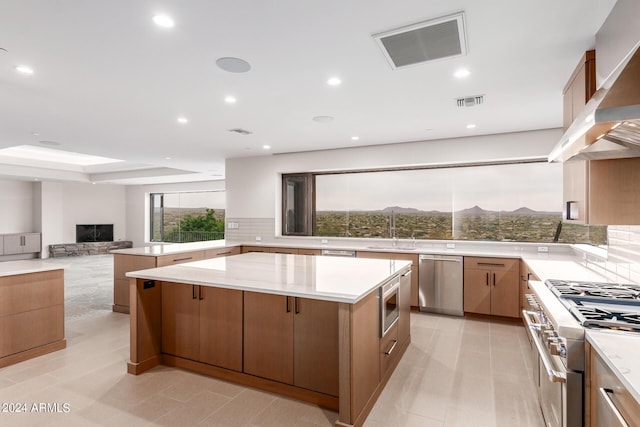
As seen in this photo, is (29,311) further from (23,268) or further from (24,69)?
(24,69)

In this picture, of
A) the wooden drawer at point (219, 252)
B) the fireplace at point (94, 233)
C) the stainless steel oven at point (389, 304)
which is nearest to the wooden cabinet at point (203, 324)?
the stainless steel oven at point (389, 304)

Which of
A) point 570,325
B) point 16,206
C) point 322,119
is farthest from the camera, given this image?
point 16,206

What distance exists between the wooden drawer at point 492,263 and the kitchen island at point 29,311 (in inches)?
189

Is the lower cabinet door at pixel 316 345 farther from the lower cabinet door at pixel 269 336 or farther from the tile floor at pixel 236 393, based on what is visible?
the tile floor at pixel 236 393

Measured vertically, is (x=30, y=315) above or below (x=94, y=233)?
below

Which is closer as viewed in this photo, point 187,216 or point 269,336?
point 269,336

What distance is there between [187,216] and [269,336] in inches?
395

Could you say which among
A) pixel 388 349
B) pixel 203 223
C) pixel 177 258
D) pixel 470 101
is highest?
pixel 470 101

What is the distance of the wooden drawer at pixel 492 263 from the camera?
4246mm

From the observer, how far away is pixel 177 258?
15.2 feet

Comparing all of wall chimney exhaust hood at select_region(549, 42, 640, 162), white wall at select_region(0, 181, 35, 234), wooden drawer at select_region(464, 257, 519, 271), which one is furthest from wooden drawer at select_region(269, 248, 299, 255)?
white wall at select_region(0, 181, 35, 234)

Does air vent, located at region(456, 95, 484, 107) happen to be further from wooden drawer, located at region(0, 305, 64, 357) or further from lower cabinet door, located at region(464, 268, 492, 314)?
wooden drawer, located at region(0, 305, 64, 357)

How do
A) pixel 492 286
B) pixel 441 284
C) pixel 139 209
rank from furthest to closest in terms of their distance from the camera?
pixel 139 209 < pixel 441 284 < pixel 492 286

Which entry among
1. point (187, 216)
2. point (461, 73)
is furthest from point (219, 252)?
point (187, 216)
